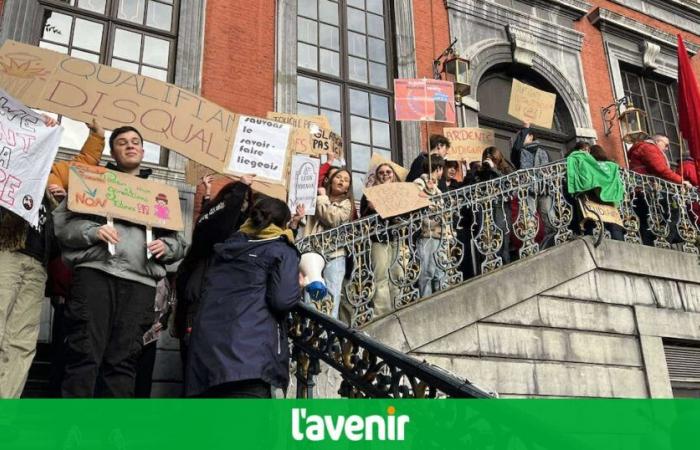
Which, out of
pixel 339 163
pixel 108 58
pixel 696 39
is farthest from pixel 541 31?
pixel 108 58

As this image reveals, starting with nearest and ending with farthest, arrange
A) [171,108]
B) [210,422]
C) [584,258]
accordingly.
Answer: [210,422]
[171,108]
[584,258]

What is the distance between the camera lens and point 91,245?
4012 millimetres

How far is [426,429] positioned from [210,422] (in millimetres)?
1180

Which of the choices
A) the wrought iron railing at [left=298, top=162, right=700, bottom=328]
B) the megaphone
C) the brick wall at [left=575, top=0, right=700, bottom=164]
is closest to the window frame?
the wrought iron railing at [left=298, top=162, right=700, bottom=328]

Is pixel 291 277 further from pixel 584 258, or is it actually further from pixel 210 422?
pixel 584 258

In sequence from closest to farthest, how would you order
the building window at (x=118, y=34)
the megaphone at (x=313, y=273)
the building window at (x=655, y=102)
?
the megaphone at (x=313, y=273)
the building window at (x=118, y=34)
the building window at (x=655, y=102)

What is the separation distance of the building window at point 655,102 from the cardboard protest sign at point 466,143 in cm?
591

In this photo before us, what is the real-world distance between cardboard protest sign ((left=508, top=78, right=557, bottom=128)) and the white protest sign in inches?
242

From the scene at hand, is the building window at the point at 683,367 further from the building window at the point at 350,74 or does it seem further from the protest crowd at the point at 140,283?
the protest crowd at the point at 140,283

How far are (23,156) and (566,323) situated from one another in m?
5.48

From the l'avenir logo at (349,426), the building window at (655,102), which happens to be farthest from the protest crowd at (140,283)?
the building window at (655,102)

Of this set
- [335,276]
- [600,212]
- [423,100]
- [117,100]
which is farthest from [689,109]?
[117,100]

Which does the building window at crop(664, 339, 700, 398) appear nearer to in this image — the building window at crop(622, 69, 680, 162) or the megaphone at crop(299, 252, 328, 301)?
the megaphone at crop(299, 252, 328, 301)

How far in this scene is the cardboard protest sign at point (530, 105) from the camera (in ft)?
34.3
